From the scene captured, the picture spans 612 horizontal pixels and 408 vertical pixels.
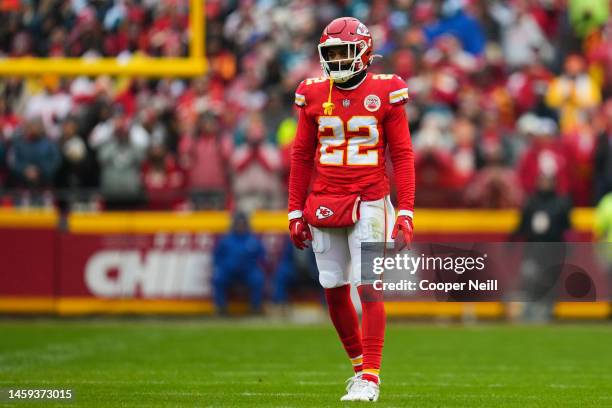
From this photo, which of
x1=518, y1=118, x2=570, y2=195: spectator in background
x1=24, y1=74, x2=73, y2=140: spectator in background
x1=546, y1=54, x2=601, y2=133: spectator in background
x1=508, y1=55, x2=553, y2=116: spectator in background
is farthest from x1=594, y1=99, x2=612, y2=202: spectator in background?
x1=24, y1=74, x2=73, y2=140: spectator in background

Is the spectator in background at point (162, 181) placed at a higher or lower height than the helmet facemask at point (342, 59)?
lower

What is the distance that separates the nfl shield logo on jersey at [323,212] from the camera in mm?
7266

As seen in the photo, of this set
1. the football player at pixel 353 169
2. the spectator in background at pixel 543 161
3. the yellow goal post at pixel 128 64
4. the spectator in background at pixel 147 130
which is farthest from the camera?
the spectator in background at pixel 147 130

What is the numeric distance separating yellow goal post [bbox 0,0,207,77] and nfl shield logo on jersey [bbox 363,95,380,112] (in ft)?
15.4

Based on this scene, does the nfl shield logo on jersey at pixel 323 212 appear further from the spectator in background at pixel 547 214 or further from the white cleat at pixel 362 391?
the spectator in background at pixel 547 214

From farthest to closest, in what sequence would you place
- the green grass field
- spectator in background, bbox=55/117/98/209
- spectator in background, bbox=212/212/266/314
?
spectator in background, bbox=55/117/98/209 → spectator in background, bbox=212/212/266/314 → the green grass field

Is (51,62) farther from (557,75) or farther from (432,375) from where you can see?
(557,75)

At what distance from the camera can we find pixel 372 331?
283 inches

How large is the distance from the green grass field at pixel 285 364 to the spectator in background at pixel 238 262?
56cm

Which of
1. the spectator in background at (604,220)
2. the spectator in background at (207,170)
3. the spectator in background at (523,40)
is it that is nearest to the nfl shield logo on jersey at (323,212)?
the spectator in background at (604,220)

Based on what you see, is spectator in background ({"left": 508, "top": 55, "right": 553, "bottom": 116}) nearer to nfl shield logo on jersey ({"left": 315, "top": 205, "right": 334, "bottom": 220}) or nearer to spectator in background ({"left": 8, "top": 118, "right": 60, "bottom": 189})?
spectator in background ({"left": 8, "top": 118, "right": 60, "bottom": 189})

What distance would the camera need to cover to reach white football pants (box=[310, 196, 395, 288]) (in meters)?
7.24

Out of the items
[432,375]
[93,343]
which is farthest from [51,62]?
[432,375]
